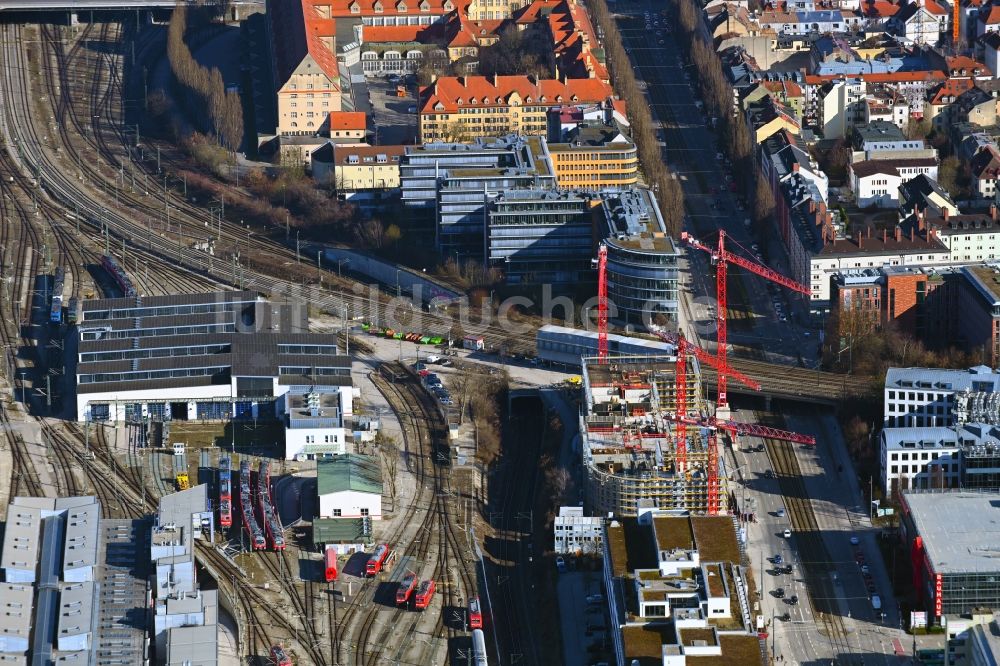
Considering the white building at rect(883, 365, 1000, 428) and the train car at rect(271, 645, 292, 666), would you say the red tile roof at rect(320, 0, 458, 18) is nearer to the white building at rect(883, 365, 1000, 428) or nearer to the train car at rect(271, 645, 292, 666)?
the white building at rect(883, 365, 1000, 428)

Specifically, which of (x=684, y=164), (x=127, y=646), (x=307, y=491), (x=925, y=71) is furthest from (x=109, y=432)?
(x=925, y=71)

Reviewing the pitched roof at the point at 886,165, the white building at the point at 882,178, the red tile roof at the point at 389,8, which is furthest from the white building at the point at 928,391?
the red tile roof at the point at 389,8

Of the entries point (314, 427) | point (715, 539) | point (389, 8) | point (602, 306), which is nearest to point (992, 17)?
point (389, 8)

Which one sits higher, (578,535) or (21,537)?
(21,537)

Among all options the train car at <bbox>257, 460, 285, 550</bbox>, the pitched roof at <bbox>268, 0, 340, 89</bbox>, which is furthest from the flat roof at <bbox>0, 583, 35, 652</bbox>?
the pitched roof at <bbox>268, 0, 340, 89</bbox>

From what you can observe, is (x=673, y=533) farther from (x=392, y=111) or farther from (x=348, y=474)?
(x=392, y=111)

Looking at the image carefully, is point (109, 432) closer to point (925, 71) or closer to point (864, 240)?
point (864, 240)
